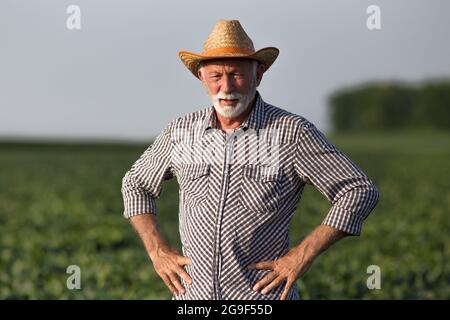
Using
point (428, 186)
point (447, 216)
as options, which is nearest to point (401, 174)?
point (428, 186)

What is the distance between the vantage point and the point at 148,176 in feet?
12.0

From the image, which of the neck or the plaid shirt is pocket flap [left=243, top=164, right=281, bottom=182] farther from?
the neck

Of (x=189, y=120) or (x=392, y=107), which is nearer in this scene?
(x=189, y=120)

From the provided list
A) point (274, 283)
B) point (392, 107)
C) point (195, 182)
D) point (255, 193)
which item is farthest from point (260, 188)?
point (392, 107)

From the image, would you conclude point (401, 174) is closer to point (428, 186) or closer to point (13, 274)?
point (428, 186)

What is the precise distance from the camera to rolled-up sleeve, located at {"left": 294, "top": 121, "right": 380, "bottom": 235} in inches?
134

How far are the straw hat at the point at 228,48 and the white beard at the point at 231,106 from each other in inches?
5.9

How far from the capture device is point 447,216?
14.8 meters

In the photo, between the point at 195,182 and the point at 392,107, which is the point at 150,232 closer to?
the point at 195,182

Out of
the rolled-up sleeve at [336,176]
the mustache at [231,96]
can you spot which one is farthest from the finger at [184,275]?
the mustache at [231,96]

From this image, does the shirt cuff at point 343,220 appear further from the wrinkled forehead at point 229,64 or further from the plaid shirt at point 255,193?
the wrinkled forehead at point 229,64

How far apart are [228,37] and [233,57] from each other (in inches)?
4.6

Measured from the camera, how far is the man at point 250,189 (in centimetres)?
342
